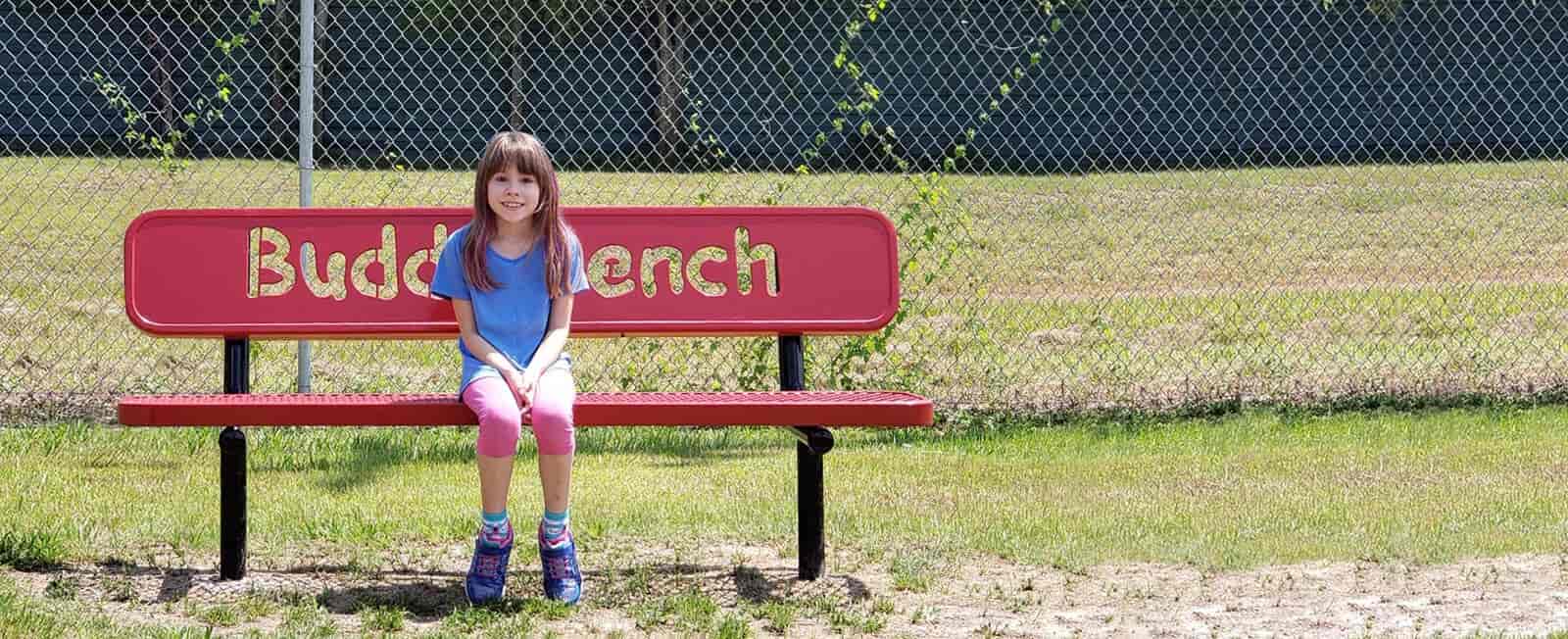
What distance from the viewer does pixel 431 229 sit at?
4.64m

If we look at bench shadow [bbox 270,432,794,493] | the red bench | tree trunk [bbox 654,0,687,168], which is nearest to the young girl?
the red bench

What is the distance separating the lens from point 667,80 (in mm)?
9922

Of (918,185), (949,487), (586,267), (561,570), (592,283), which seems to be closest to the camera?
(561,570)

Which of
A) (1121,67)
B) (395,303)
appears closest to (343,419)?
(395,303)

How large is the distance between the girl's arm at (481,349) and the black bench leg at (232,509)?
0.57 meters

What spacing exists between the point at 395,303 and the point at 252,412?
597 mm

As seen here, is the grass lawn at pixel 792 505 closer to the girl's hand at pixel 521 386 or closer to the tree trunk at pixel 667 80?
the girl's hand at pixel 521 386

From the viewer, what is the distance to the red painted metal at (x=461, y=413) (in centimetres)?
405

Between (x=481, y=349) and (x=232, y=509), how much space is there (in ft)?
2.31

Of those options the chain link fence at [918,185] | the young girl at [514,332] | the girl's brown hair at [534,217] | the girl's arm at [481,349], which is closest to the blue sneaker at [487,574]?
the young girl at [514,332]

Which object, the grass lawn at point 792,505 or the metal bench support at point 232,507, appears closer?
the grass lawn at point 792,505

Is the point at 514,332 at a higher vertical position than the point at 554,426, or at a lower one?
higher

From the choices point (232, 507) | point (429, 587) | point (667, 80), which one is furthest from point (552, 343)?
point (667, 80)

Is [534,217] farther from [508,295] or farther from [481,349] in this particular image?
[481,349]
